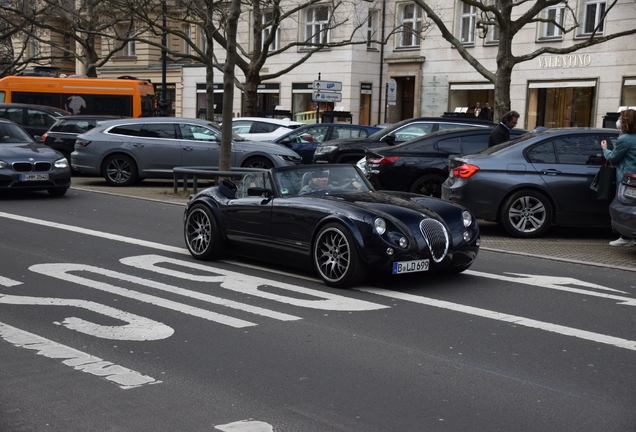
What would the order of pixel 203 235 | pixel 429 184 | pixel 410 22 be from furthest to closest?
1. pixel 410 22
2. pixel 429 184
3. pixel 203 235


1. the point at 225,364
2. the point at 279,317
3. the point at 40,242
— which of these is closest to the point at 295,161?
the point at 40,242

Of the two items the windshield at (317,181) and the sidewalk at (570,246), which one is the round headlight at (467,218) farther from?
the sidewalk at (570,246)

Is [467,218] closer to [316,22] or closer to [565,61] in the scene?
[565,61]

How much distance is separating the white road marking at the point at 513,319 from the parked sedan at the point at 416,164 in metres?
6.45

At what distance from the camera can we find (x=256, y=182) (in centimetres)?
992

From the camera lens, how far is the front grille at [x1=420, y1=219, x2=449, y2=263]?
28.2 feet

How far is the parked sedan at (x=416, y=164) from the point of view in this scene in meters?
14.9

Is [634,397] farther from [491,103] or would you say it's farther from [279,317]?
[491,103]

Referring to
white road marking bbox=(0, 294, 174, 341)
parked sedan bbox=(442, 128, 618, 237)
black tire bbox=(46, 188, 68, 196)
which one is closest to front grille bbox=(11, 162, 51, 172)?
black tire bbox=(46, 188, 68, 196)

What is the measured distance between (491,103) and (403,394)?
1387 inches

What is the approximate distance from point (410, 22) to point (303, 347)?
37.1 m

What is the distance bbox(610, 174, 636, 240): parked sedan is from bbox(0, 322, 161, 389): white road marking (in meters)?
7.13

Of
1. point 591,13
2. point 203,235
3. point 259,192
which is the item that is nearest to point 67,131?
point 203,235

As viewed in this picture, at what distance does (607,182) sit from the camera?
1184 centimetres
